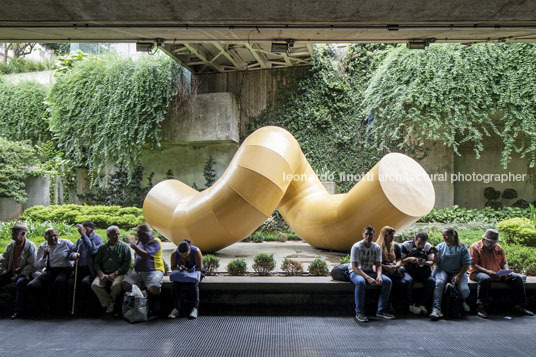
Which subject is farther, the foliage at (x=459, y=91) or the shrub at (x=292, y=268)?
the foliage at (x=459, y=91)

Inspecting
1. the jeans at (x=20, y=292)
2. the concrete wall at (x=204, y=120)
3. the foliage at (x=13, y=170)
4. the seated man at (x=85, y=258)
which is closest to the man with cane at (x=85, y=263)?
the seated man at (x=85, y=258)

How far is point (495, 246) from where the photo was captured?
217 inches

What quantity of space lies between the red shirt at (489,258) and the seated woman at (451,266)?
334 mm

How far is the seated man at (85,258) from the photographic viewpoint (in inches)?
215

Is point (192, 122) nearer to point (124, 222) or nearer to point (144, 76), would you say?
point (144, 76)

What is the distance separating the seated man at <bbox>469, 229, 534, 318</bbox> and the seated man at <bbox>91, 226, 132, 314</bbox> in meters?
4.85

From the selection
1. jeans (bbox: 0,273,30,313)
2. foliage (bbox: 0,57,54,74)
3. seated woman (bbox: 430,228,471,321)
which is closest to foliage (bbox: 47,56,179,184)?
foliage (bbox: 0,57,54,74)

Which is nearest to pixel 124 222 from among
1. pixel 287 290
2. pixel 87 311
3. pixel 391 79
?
pixel 87 311

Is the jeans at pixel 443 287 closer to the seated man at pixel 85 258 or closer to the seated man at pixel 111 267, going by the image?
the seated man at pixel 111 267

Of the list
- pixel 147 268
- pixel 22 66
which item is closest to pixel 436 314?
pixel 147 268

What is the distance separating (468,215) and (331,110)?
5.65 metres

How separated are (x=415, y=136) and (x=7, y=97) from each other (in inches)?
618

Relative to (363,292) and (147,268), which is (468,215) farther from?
(147,268)

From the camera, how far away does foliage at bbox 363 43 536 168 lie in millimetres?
11172
